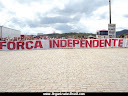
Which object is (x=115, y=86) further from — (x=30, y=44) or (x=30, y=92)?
(x=30, y=44)

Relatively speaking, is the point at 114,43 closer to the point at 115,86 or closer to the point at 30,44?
the point at 30,44

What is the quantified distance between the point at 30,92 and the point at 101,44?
15.9 metres

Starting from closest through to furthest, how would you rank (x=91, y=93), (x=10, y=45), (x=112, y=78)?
(x=91, y=93) < (x=112, y=78) < (x=10, y=45)

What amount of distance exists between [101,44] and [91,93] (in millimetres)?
15382

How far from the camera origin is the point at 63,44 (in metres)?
18.6

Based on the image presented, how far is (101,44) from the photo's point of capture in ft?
61.2

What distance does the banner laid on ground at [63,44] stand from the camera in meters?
17.7

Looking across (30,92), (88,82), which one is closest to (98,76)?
(88,82)

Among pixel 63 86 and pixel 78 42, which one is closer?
pixel 63 86

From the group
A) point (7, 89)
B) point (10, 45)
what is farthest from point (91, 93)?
point (10, 45)

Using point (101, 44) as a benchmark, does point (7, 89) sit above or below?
below

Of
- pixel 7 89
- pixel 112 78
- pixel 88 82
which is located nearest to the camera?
pixel 7 89

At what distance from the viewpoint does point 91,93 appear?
13.3ft

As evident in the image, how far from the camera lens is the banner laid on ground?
58.1 ft
